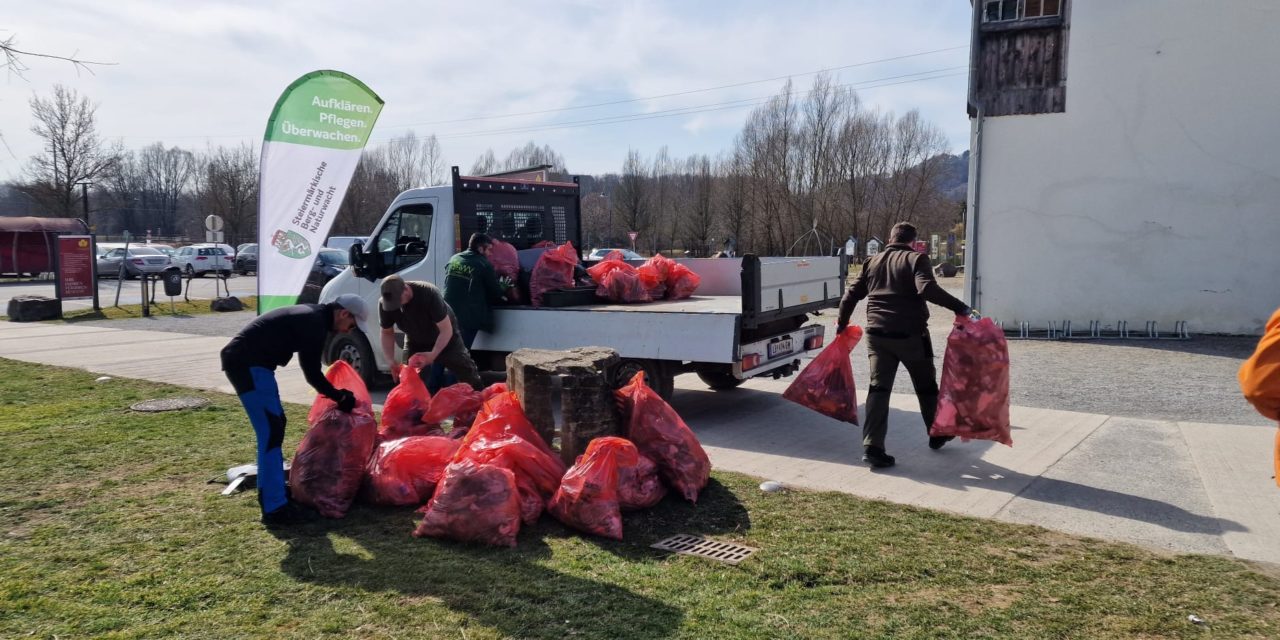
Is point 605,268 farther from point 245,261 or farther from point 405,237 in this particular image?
→ point 245,261

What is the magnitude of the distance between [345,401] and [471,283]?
297cm

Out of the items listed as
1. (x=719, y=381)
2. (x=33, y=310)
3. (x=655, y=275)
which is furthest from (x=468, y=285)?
(x=33, y=310)

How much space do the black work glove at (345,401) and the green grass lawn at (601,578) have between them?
2.15ft

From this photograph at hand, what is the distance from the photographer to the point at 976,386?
6.21 metres

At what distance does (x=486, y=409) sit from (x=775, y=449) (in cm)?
255

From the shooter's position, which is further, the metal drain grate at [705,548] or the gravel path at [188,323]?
the gravel path at [188,323]

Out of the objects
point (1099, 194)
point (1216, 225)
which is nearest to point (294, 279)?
point (1099, 194)

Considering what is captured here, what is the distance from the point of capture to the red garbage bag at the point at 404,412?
19.9 feet

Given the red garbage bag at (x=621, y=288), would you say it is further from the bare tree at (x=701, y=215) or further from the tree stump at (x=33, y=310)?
the bare tree at (x=701, y=215)

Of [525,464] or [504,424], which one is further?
[504,424]

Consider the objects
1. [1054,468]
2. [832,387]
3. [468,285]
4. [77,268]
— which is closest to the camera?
[1054,468]

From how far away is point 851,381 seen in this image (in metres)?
6.98

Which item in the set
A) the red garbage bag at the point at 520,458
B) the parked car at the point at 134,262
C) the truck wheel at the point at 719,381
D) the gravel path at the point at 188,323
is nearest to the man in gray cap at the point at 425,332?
the red garbage bag at the point at 520,458

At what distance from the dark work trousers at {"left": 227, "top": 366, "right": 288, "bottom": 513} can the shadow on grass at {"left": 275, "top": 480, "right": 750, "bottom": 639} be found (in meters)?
0.26
